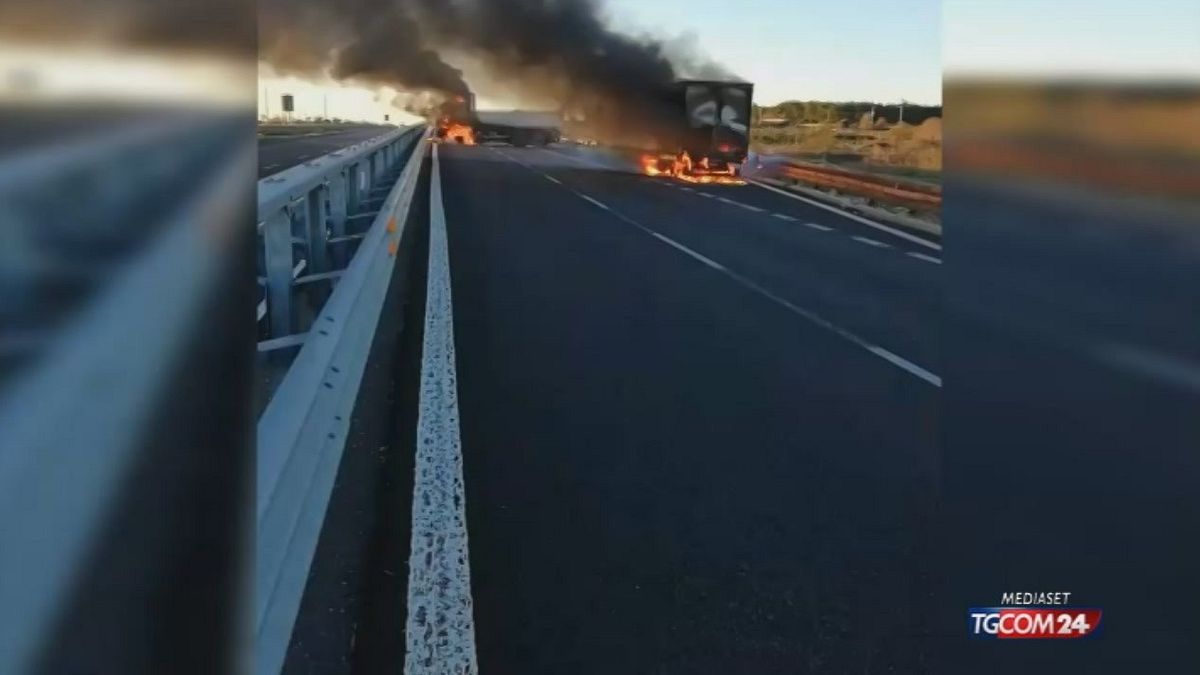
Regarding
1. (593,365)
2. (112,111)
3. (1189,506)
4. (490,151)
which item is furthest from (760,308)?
(490,151)

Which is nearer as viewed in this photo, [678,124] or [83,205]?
[83,205]

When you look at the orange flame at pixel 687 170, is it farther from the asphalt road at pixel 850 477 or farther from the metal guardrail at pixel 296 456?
the metal guardrail at pixel 296 456

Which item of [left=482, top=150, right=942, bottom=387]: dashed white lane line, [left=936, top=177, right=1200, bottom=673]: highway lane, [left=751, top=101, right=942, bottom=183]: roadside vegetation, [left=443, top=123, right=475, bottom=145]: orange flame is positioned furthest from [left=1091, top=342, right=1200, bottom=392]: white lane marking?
[left=443, top=123, right=475, bottom=145]: orange flame

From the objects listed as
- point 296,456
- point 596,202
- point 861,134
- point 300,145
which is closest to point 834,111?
point 861,134

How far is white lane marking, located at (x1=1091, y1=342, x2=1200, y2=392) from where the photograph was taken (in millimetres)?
1509

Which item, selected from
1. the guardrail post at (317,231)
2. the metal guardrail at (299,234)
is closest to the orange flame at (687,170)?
the metal guardrail at (299,234)

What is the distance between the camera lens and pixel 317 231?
353 cm

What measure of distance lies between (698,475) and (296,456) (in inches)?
57.3

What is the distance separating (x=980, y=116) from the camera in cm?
141

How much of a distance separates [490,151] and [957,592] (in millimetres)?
37983

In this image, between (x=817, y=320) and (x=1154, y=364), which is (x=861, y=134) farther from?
(x=817, y=320)

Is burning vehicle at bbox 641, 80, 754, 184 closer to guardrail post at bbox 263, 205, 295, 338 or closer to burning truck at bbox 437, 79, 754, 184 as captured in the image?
burning truck at bbox 437, 79, 754, 184

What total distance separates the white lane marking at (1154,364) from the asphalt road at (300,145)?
1128 mm

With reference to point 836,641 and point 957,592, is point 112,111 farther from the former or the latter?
point 836,641
